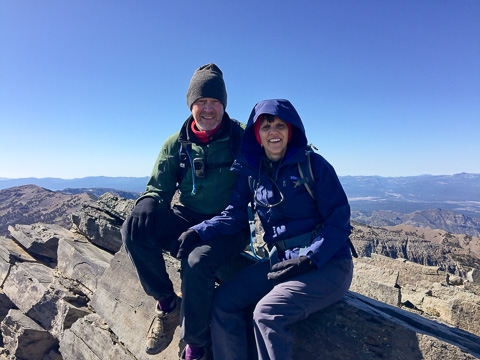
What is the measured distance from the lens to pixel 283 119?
159 inches

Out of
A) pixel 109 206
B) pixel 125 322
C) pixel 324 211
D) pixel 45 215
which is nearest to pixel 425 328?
pixel 324 211

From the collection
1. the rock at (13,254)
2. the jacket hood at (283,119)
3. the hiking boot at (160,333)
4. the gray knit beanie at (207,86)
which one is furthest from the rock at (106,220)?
the jacket hood at (283,119)

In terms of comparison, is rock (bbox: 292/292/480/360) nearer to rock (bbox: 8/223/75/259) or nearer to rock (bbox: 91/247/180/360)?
rock (bbox: 91/247/180/360)

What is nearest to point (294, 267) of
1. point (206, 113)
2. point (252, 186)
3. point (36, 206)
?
point (252, 186)

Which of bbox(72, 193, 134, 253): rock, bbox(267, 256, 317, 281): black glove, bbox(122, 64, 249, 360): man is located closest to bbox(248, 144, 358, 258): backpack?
bbox(267, 256, 317, 281): black glove

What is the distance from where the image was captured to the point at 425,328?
13.2ft

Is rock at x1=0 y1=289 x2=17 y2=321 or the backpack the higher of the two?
the backpack

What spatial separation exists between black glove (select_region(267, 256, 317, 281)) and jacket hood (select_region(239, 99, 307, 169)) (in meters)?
1.41

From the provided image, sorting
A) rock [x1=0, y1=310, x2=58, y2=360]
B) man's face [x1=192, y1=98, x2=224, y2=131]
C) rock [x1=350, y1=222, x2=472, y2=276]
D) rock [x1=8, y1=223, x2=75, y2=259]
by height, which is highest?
man's face [x1=192, y1=98, x2=224, y2=131]

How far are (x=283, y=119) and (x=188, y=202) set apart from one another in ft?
7.78

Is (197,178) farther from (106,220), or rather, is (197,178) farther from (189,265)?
(106,220)

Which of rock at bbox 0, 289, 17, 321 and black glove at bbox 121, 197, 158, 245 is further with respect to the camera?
rock at bbox 0, 289, 17, 321

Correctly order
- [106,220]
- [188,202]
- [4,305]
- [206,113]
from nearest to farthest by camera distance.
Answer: [206,113]
[188,202]
[106,220]
[4,305]

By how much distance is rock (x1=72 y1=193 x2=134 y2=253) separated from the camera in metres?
9.91
